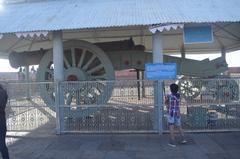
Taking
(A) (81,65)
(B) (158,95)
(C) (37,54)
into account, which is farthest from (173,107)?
(C) (37,54)

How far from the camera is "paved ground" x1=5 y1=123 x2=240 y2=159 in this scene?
368 inches

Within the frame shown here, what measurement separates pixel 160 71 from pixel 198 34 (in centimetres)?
151

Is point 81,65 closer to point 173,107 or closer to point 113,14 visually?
point 113,14

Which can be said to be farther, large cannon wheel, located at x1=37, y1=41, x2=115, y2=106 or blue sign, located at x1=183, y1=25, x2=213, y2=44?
large cannon wheel, located at x1=37, y1=41, x2=115, y2=106

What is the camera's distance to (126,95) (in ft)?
38.2

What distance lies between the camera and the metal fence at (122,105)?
11516mm

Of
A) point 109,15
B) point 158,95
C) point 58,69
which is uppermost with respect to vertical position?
point 109,15

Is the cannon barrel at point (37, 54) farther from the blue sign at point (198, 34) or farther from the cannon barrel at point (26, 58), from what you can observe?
the blue sign at point (198, 34)

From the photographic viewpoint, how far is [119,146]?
33.7 feet

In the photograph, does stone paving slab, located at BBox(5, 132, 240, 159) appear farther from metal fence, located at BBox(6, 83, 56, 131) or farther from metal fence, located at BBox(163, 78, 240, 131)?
metal fence, located at BBox(6, 83, 56, 131)

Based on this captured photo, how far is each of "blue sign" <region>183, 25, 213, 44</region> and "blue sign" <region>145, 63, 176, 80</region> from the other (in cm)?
92

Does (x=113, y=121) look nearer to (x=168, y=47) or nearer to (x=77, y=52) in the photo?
(x=77, y=52)

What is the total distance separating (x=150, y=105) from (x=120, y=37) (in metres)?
8.01

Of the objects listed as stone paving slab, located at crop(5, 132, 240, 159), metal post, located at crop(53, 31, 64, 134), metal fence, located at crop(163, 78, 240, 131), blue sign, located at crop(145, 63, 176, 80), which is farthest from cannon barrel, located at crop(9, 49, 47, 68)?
metal fence, located at crop(163, 78, 240, 131)
